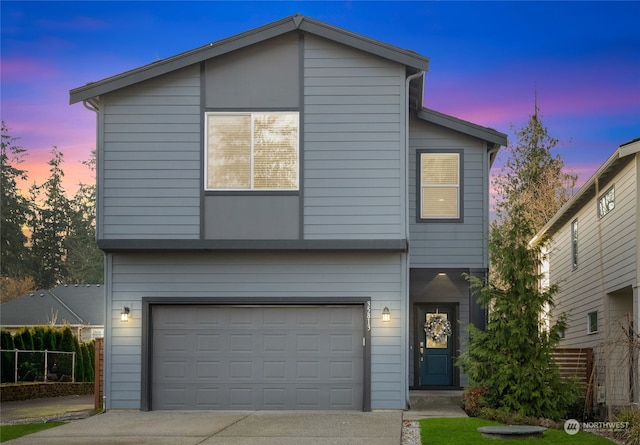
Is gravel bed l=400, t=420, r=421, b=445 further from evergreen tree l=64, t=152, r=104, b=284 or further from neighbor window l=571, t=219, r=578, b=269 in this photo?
evergreen tree l=64, t=152, r=104, b=284

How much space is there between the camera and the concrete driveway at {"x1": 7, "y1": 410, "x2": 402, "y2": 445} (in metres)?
13.5

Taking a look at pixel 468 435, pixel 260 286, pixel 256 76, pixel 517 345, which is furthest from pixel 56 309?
pixel 468 435

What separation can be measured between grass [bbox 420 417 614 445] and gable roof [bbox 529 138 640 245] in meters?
4.85

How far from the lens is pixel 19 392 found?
23312mm

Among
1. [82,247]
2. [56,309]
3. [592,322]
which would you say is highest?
[82,247]

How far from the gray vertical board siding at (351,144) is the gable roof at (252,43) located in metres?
0.31

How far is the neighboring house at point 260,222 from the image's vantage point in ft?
55.8

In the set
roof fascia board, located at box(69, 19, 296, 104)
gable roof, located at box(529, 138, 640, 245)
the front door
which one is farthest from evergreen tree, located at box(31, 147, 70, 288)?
roof fascia board, located at box(69, 19, 296, 104)

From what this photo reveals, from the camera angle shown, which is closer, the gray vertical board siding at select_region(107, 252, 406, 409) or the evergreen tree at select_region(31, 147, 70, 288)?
the gray vertical board siding at select_region(107, 252, 406, 409)

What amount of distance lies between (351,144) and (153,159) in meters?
3.77

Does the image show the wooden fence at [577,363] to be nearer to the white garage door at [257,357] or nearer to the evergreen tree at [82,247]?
the white garage door at [257,357]
